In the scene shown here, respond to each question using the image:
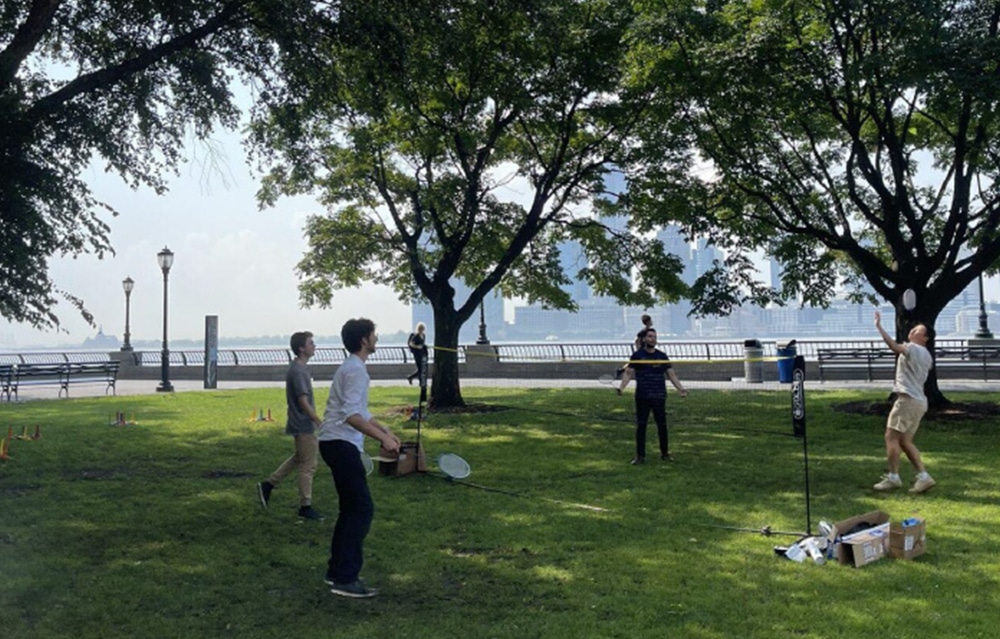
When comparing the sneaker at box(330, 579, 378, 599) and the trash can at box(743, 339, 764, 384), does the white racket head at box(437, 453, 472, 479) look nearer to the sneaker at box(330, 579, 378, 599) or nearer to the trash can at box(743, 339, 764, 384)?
the sneaker at box(330, 579, 378, 599)

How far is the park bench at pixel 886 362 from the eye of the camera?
25281 mm

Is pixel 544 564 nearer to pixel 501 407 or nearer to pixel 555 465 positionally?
pixel 555 465

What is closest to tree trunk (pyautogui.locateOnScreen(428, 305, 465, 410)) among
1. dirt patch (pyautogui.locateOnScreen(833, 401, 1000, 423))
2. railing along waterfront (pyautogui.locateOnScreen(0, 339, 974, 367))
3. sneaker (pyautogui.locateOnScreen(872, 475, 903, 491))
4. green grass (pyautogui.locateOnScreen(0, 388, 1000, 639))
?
green grass (pyautogui.locateOnScreen(0, 388, 1000, 639))

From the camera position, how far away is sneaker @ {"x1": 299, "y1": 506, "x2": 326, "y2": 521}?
8.27 meters

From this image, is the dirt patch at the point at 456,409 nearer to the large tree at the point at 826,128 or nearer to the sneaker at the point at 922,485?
the large tree at the point at 826,128

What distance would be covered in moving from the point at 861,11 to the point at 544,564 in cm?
1314

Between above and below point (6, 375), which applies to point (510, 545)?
below

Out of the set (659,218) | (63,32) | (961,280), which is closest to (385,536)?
(63,32)

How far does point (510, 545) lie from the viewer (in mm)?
7227

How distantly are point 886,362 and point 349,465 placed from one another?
24713 mm

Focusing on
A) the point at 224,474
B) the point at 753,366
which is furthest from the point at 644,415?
the point at 753,366

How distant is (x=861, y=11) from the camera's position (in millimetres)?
14984

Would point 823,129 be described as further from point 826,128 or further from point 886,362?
point 886,362

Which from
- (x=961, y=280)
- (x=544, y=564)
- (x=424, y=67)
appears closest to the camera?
(x=544, y=564)
